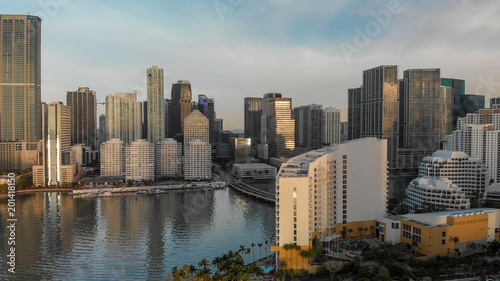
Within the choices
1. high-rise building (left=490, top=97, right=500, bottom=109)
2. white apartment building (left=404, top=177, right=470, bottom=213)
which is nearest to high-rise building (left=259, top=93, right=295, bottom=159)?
high-rise building (left=490, top=97, right=500, bottom=109)

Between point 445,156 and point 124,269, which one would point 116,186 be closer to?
point 124,269

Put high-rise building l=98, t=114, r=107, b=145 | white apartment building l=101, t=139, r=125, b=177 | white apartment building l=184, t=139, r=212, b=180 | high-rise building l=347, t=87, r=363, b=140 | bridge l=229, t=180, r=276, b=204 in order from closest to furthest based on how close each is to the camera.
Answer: bridge l=229, t=180, r=276, b=204
white apartment building l=184, t=139, r=212, b=180
white apartment building l=101, t=139, r=125, b=177
high-rise building l=347, t=87, r=363, b=140
high-rise building l=98, t=114, r=107, b=145

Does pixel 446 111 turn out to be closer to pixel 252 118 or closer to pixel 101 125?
pixel 252 118

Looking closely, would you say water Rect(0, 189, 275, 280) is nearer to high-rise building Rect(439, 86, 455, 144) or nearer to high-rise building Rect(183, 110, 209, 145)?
high-rise building Rect(183, 110, 209, 145)

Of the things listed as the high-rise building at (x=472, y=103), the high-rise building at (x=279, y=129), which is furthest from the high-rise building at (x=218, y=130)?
the high-rise building at (x=472, y=103)

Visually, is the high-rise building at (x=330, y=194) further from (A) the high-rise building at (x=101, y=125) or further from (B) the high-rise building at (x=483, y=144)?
(A) the high-rise building at (x=101, y=125)

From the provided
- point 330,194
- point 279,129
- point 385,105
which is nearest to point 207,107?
point 279,129

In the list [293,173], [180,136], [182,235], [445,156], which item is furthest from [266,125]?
[293,173]
